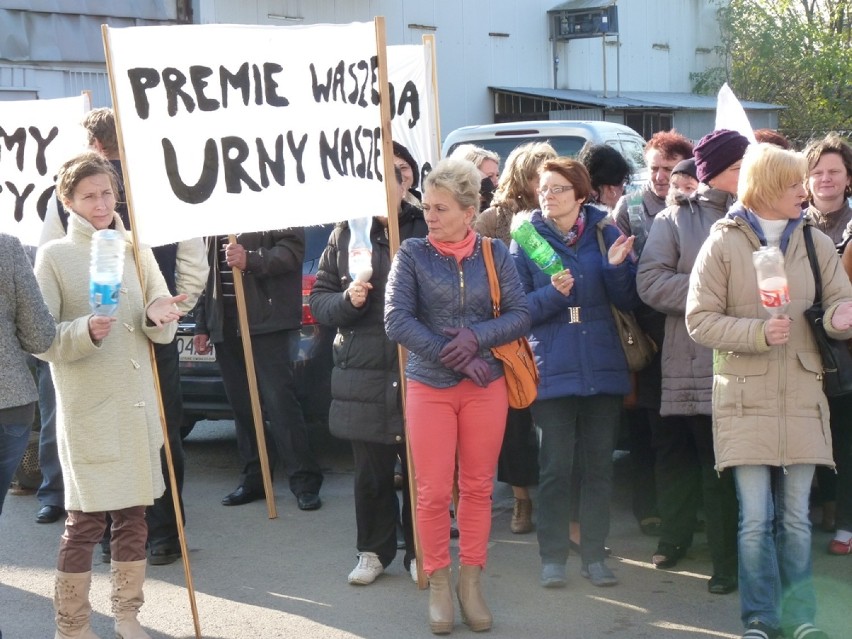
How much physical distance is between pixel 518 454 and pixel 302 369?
1642 mm

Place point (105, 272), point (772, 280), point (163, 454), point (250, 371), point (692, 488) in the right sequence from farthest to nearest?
point (250, 371)
point (163, 454)
point (692, 488)
point (105, 272)
point (772, 280)

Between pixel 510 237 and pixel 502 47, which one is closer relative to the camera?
pixel 510 237

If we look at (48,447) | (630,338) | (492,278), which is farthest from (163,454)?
(630,338)

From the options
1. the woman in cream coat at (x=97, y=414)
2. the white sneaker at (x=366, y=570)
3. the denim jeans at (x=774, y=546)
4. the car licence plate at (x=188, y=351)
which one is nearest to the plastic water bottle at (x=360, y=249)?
the woman in cream coat at (x=97, y=414)

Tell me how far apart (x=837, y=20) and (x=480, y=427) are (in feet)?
88.6

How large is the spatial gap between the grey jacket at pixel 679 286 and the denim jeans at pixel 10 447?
2628 millimetres

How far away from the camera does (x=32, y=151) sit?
7.12m

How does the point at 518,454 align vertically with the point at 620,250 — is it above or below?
below

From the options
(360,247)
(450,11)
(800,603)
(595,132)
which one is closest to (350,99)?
(360,247)

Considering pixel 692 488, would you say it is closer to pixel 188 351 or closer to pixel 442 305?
pixel 442 305

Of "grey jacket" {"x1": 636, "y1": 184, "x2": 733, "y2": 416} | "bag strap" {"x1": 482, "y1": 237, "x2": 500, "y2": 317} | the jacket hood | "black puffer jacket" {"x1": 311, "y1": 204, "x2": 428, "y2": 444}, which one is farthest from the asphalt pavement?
the jacket hood

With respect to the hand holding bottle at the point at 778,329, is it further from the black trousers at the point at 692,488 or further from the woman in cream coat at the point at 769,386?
the black trousers at the point at 692,488

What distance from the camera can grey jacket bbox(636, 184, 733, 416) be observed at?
5.44 m

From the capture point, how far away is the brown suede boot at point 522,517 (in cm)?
652
